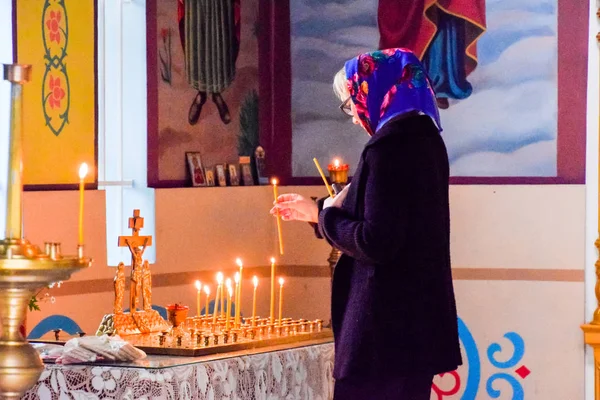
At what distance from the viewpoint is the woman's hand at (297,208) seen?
12.8ft

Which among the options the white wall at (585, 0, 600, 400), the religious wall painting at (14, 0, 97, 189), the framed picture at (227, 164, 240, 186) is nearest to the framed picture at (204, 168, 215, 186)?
the framed picture at (227, 164, 240, 186)

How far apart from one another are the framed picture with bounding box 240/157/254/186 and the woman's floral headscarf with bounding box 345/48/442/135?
A: 3.75m

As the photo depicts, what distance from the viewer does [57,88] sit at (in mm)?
6027

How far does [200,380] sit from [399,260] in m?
0.82

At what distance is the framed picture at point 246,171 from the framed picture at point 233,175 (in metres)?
0.06

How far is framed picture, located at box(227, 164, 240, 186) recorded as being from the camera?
24.1ft

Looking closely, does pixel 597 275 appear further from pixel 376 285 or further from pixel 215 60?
pixel 376 285

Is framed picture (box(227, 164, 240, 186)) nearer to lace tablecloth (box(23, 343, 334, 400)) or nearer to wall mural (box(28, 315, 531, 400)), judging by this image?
wall mural (box(28, 315, 531, 400))

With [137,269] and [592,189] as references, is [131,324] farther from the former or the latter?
[592,189]

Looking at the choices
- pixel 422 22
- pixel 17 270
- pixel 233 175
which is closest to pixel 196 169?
pixel 233 175

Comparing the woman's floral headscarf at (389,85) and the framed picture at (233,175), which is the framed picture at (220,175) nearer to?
the framed picture at (233,175)

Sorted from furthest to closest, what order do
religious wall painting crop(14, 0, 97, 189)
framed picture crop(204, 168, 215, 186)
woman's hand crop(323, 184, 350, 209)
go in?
framed picture crop(204, 168, 215, 186) → religious wall painting crop(14, 0, 97, 189) → woman's hand crop(323, 184, 350, 209)

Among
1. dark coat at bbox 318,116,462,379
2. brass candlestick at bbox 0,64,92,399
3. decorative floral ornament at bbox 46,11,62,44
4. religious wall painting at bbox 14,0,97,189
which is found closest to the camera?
brass candlestick at bbox 0,64,92,399

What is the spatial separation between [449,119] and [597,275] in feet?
4.42
